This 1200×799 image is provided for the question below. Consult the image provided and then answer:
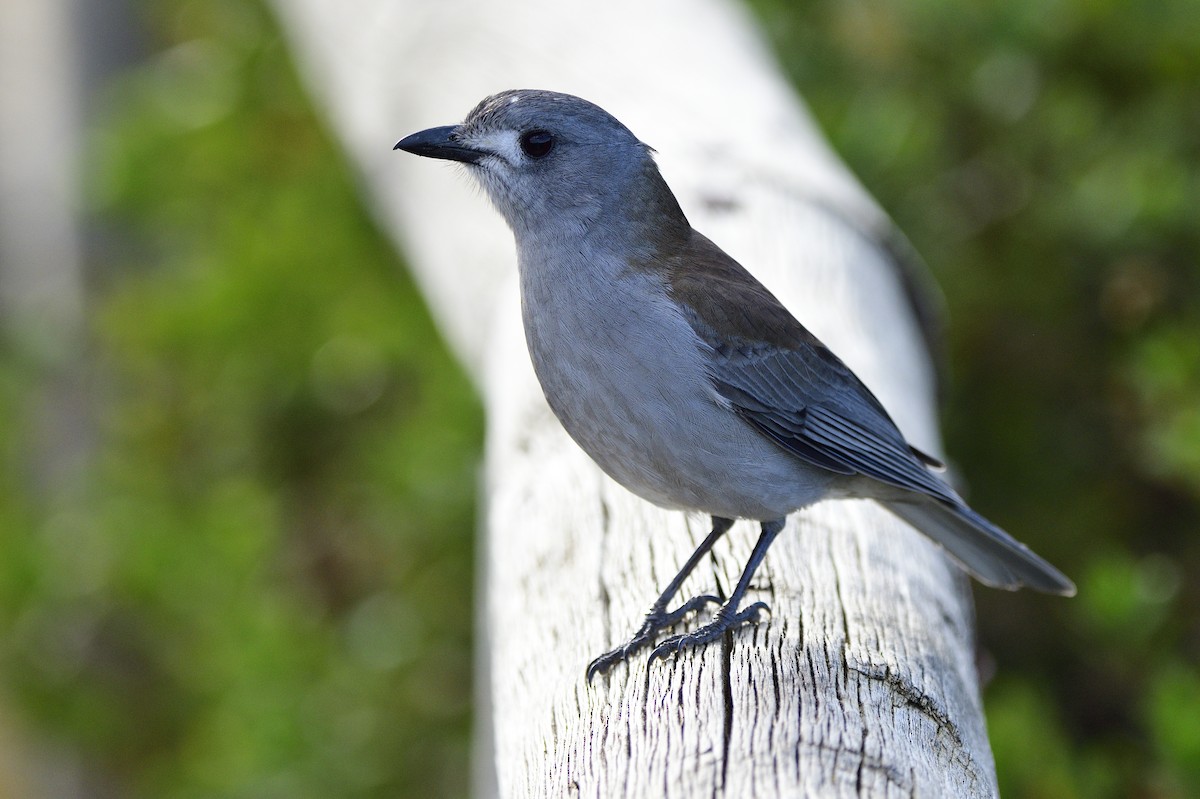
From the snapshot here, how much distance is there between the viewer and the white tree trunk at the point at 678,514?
2062mm

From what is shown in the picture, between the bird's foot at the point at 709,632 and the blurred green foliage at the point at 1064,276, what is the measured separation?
1.82 meters

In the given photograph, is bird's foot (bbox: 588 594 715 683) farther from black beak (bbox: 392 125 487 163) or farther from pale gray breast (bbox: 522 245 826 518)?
black beak (bbox: 392 125 487 163)

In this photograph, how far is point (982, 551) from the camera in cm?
312

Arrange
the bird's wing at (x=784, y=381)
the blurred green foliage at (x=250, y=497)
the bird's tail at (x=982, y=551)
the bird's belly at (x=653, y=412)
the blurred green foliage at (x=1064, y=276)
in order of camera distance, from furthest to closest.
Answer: the blurred green foliage at (x=250, y=497) < the blurred green foliage at (x=1064, y=276) < the bird's tail at (x=982, y=551) < the bird's wing at (x=784, y=381) < the bird's belly at (x=653, y=412)

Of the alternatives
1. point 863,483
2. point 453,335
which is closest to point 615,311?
point 863,483

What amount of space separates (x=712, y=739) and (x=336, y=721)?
3217 millimetres

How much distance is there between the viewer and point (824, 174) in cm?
385

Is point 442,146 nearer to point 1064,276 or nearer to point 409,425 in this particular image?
point 409,425

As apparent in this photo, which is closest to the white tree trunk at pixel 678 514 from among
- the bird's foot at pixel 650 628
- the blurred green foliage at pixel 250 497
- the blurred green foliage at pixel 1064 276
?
the bird's foot at pixel 650 628

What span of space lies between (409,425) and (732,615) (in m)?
3.13

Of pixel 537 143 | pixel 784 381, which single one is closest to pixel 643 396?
pixel 784 381

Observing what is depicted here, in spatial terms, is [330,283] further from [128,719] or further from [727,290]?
[727,290]

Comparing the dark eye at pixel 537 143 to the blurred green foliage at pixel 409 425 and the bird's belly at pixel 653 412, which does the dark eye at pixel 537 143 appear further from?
the blurred green foliage at pixel 409 425

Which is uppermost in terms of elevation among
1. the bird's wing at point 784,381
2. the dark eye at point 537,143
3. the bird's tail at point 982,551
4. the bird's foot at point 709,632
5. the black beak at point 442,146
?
the black beak at point 442,146
